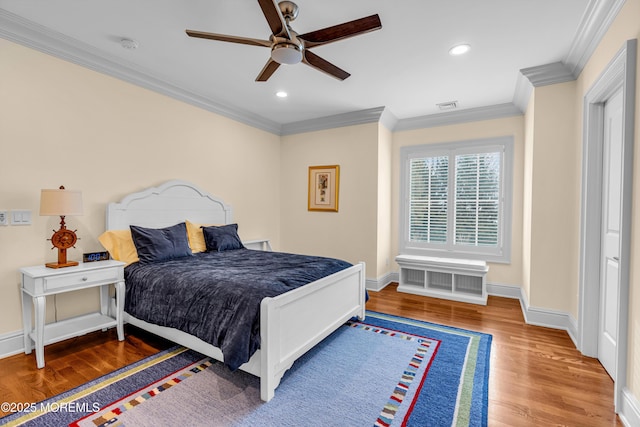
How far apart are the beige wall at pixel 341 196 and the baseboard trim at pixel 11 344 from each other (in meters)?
3.42

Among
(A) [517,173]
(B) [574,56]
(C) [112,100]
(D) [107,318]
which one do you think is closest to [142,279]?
(D) [107,318]

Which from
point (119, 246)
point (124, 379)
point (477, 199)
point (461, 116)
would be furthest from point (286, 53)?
point (477, 199)

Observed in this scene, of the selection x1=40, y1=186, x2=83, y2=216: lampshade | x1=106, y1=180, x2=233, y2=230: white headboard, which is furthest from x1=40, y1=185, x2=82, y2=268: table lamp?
x1=106, y1=180, x2=233, y2=230: white headboard

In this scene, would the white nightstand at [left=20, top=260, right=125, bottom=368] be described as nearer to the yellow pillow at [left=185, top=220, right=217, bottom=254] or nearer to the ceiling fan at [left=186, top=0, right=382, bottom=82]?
the yellow pillow at [left=185, top=220, right=217, bottom=254]

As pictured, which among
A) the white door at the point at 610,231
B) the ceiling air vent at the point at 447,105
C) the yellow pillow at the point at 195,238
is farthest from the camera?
the ceiling air vent at the point at 447,105

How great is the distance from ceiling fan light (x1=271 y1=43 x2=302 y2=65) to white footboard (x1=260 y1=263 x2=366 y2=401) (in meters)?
1.65

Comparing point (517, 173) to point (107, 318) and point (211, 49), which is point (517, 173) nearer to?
point (211, 49)

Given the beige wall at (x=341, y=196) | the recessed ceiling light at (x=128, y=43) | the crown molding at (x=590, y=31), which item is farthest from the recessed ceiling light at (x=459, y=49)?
the recessed ceiling light at (x=128, y=43)

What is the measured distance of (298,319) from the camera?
87.1 inches

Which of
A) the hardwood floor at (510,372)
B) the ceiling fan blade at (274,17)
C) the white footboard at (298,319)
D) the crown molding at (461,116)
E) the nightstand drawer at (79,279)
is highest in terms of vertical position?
the crown molding at (461,116)

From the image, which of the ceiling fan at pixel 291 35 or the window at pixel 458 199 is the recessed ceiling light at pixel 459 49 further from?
the window at pixel 458 199

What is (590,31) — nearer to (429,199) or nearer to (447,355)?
(429,199)

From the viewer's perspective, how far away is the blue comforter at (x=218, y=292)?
195 centimetres

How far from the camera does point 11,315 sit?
248 cm
